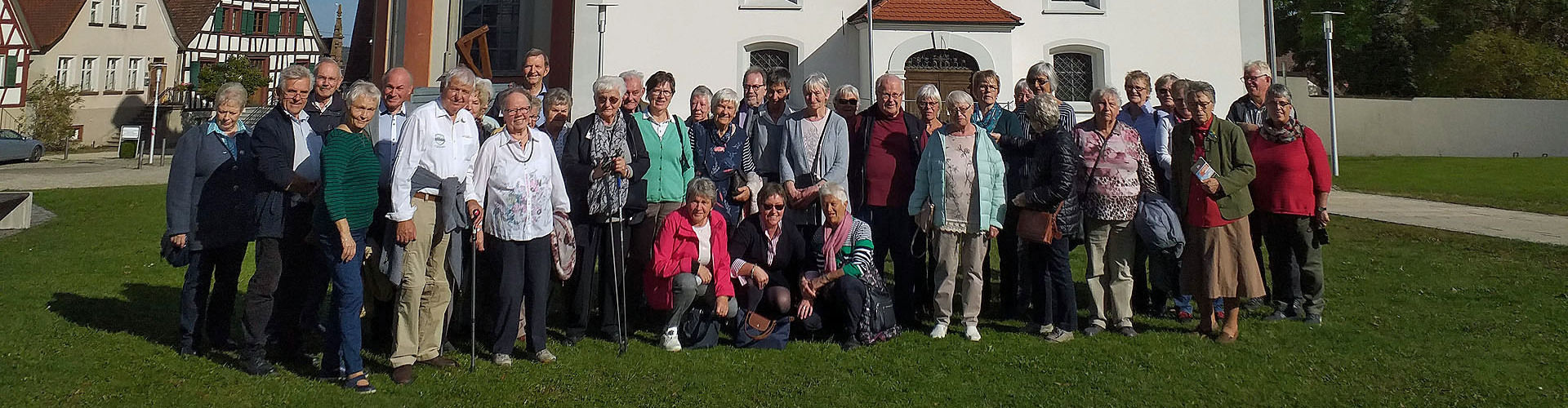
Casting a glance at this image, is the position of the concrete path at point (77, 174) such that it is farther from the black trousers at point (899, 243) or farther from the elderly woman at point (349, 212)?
the black trousers at point (899, 243)

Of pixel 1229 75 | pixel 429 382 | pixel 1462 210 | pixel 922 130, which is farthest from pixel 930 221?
pixel 1229 75

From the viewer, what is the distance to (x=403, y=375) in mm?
4180

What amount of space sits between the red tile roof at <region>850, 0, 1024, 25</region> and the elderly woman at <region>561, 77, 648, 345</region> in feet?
41.1

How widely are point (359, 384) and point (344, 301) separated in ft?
1.19

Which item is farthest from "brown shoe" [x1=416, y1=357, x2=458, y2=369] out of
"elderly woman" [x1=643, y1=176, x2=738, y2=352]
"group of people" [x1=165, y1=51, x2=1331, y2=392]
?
"elderly woman" [x1=643, y1=176, x2=738, y2=352]

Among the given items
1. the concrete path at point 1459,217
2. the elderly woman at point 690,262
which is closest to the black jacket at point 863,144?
the elderly woman at point 690,262

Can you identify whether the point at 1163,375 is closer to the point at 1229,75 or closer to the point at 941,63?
the point at 941,63

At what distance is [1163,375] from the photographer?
439cm

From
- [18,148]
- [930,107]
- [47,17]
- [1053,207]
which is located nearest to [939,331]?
[1053,207]

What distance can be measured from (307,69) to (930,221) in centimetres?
316

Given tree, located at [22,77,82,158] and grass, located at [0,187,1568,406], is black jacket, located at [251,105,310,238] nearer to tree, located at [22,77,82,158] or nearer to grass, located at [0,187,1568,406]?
grass, located at [0,187,1568,406]

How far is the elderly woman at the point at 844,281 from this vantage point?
5.04 m

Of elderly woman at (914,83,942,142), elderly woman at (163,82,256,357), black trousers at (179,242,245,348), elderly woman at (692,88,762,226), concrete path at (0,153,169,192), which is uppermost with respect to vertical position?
concrete path at (0,153,169,192)

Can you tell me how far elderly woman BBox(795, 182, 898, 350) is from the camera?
5.04 m
